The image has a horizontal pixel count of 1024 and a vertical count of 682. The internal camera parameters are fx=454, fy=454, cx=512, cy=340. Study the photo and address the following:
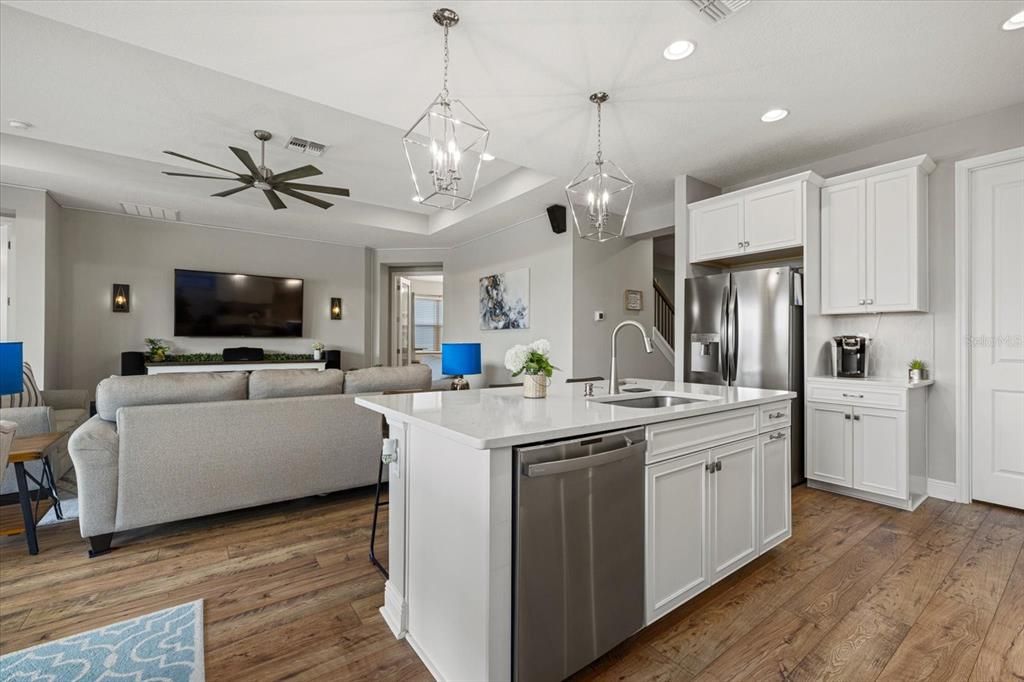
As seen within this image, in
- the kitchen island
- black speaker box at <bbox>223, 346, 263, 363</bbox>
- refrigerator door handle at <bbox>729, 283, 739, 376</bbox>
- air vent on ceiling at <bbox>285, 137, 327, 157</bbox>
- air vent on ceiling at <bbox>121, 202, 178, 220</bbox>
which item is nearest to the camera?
the kitchen island

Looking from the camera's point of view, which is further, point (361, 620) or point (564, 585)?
point (361, 620)

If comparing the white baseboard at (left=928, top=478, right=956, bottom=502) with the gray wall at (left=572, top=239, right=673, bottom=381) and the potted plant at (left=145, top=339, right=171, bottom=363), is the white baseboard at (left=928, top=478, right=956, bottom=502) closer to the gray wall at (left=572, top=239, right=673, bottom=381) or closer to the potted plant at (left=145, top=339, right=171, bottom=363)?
the gray wall at (left=572, top=239, right=673, bottom=381)

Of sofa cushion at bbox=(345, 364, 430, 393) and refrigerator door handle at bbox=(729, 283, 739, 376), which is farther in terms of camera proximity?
refrigerator door handle at bbox=(729, 283, 739, 376)

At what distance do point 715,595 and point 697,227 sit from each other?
126 inches

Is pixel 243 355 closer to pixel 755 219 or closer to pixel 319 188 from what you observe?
pixel 319 188

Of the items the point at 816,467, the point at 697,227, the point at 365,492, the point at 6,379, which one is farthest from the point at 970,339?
the point at 6,379

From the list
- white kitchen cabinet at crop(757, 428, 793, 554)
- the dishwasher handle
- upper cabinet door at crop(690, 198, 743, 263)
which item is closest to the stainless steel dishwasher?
the dishwasher handle

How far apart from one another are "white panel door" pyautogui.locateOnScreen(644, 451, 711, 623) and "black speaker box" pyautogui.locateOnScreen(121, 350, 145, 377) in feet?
21.3

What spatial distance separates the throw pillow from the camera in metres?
3.63

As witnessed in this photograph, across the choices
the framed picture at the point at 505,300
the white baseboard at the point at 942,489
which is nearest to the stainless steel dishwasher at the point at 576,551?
the white baseboard at the point at 942,489

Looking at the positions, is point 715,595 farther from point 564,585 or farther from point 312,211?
point 312,211

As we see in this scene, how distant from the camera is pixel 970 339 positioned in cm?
320

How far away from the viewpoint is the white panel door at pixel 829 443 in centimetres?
334

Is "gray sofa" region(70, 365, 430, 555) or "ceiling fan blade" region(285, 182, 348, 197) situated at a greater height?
"ceiling fan blade" region(285, 182, 348, 197)
